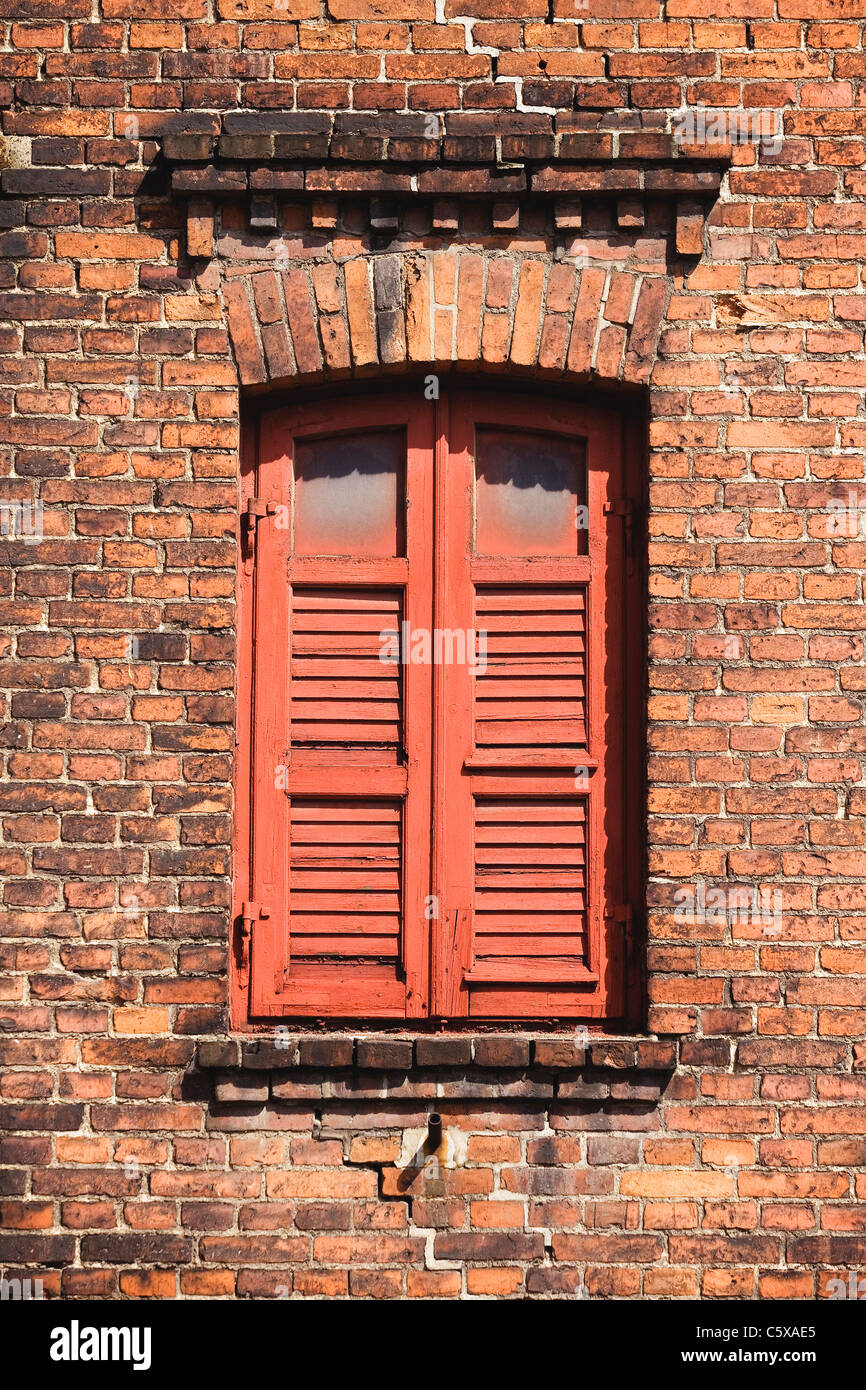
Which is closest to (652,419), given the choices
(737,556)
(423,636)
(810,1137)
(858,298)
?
(737,556)

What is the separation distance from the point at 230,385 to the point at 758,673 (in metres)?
1.69

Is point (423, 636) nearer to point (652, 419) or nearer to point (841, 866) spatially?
point (652, 419)

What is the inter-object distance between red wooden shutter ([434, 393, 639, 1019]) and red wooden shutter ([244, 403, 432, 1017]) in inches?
3.6

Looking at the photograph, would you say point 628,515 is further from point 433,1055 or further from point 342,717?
point 433,1055

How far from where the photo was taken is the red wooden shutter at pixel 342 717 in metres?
3.41

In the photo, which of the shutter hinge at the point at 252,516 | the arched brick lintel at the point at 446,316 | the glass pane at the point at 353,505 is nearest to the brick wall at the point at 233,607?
the arched brick lintel at the point at 446,316

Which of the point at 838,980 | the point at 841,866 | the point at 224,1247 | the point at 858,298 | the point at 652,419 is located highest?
the point at 858,298

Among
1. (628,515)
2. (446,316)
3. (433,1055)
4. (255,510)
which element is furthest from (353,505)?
(433,1055)

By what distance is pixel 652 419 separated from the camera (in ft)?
11.0

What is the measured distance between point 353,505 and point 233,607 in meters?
0.47

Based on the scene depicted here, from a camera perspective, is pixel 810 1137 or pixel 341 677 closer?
Answer: pixel 810 1137

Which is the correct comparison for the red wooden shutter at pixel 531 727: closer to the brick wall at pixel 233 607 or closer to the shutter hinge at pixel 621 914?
the shutter hinge at pixel 621 914

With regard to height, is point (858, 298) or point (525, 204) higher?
point (525, 204)

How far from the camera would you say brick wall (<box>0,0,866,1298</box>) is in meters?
3.23
